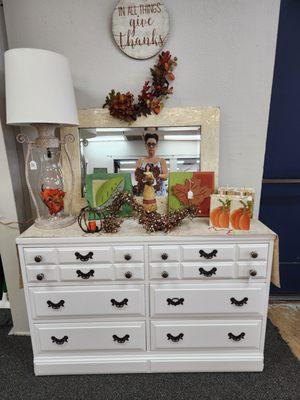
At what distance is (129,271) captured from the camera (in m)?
1.29

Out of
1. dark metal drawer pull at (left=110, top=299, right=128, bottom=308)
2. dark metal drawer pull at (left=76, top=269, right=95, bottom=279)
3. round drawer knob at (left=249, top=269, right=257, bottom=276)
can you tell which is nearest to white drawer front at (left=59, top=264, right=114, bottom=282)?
dark metal drawer pull at (left=76, top=269, right=95, bottom=279)

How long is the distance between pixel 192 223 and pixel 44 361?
1.18 metres

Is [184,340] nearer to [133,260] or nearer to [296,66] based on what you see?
[133,260]

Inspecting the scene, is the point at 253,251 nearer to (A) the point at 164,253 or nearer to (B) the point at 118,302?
(A) the point at 164,253

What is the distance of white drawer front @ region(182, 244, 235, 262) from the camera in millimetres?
1270

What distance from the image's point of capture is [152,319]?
1.37 metres

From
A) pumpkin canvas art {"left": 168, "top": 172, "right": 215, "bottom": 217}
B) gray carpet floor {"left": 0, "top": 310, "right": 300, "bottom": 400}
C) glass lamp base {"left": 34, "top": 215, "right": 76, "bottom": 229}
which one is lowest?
gray carpet floor {"left": 0, "top": 310, "right": 300, "bottom": 400}

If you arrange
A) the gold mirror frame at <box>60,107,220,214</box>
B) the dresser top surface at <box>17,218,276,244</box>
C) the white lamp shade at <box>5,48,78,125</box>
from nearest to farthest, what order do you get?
the white lamp shade at <box>5,48,78,125</box>
the dresser top surface at <box>17,218,276,244</box>
the gold mirror frame at <box>60,107,220,214</box>

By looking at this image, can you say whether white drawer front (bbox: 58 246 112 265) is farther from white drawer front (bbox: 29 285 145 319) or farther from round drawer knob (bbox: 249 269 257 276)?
round drawer knob (bbox: 249 269 257 276)

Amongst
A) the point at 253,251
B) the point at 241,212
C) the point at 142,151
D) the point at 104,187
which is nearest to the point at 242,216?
the point at 241,212

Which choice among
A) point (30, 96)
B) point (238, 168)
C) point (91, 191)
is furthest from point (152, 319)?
point (30, 96)

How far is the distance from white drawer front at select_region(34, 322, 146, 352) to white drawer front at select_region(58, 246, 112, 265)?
393 mm

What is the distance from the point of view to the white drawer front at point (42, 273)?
4.24 ft

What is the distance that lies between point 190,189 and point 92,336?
1021mm
